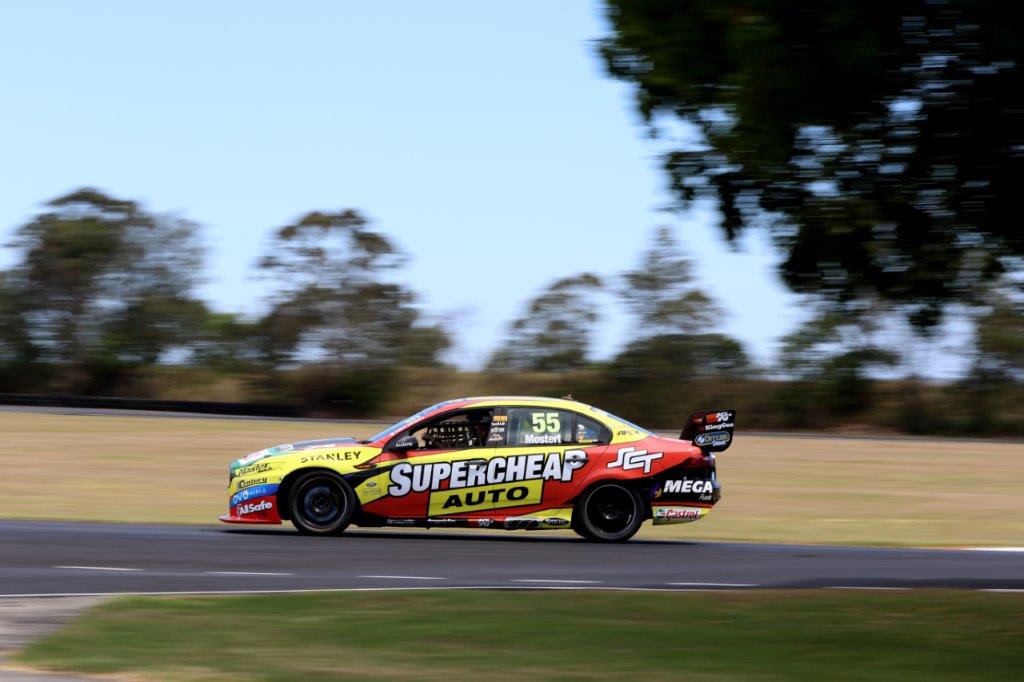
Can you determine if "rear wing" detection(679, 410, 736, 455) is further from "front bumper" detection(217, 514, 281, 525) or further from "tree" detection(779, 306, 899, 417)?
"tree" detection(779, 306, 899, 417)

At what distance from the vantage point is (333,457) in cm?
1455

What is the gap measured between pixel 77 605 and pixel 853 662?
18.1ft

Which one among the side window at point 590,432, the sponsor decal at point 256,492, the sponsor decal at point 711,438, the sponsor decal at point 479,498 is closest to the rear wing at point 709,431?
the sponsor decal at point 711,438

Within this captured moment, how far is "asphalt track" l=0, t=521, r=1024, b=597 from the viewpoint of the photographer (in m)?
11.4

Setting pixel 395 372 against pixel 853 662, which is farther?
pixel 395 372

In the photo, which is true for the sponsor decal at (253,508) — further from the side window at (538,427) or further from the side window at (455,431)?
the side window at (538,427)

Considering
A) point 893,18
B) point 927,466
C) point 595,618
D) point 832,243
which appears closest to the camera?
point 893,18

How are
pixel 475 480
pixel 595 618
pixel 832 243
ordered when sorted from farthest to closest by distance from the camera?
pixel 475 480
pixel 832 243
pixel 595 618

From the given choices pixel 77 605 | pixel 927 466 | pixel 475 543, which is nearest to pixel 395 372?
pixel 927 466

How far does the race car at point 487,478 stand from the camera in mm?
14539

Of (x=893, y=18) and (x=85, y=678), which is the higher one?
(x=893, y=18)

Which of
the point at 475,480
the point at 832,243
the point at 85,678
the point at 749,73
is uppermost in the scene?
the point at 749,73

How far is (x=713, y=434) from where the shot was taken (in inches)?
588

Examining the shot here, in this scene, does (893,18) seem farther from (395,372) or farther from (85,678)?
(395,372)
